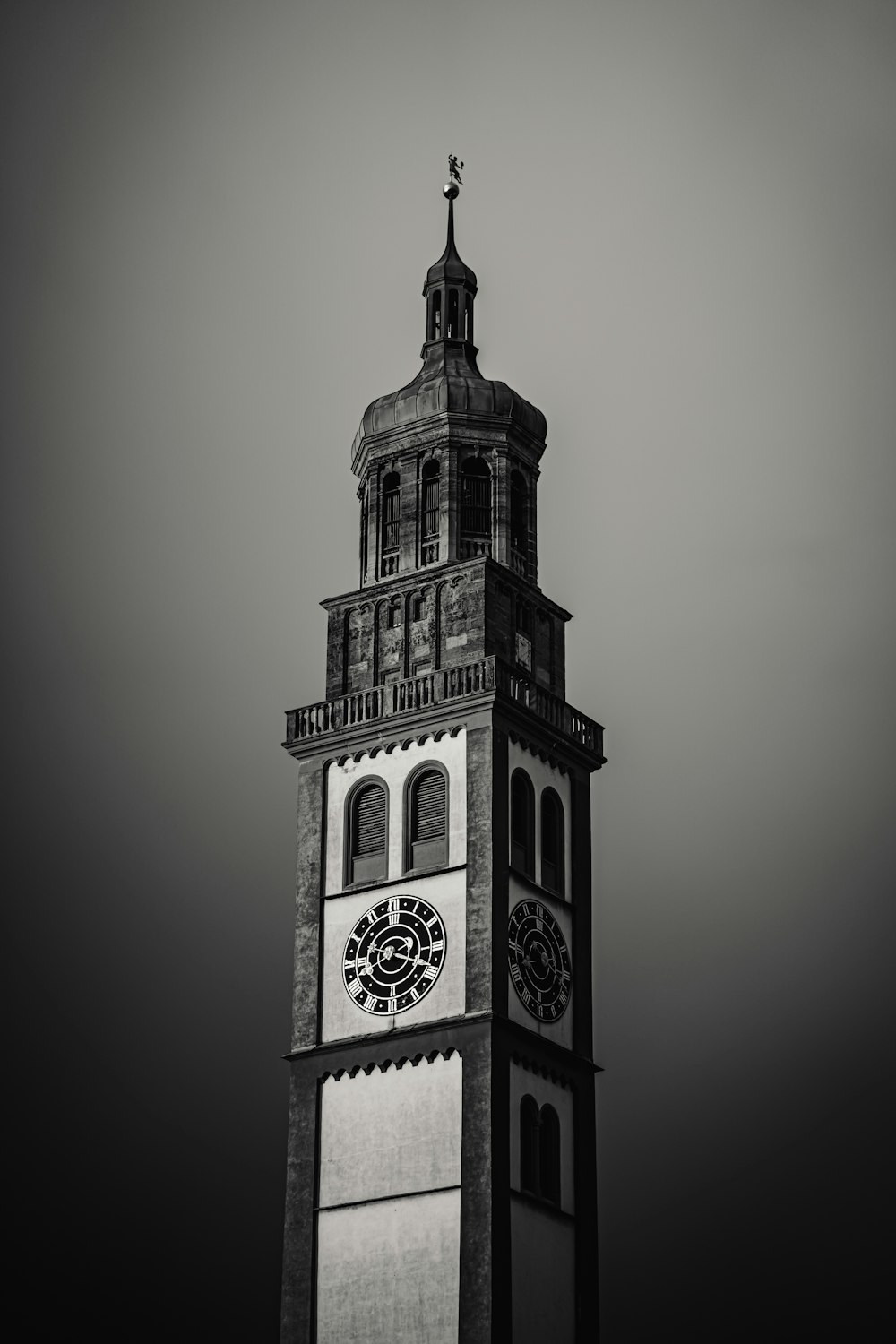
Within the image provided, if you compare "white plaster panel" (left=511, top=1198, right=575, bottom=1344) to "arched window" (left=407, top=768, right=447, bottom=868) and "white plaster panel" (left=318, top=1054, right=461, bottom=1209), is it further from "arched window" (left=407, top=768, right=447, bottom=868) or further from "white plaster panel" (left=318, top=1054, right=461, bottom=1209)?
"arched window" (left=407, top=768, right=447, bottom=868)

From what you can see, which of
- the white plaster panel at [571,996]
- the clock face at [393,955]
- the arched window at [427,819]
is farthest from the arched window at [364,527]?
the white plaster panel at [571,996]

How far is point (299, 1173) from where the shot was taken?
75.8 meters

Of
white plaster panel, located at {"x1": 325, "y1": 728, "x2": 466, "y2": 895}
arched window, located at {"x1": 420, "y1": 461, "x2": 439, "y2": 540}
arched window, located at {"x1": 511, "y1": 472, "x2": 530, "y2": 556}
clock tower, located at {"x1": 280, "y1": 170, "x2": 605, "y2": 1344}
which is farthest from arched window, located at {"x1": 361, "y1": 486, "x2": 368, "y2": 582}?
white plaster panel, located at {"x1": 325, "y1": 728, "x2": 466, "y2": 895}

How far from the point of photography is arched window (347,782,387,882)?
259 feet

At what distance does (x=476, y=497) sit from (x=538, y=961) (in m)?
15.6

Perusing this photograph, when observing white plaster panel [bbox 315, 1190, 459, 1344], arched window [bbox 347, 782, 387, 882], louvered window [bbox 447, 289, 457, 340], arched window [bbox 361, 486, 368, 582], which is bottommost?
white plaster panel [bbox 315, 1190, 459, 1344]

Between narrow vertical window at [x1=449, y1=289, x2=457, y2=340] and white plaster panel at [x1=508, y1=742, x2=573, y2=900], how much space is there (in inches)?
635

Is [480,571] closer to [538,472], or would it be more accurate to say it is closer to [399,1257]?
[538,472]

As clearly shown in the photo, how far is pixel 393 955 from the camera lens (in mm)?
77250

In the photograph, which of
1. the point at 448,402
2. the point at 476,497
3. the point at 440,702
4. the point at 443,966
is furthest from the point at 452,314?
the point at 443,966

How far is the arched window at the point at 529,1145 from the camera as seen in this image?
245ft

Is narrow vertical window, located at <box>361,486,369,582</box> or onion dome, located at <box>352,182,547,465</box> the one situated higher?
onion dome, located at <box>352,182,547,465</box>

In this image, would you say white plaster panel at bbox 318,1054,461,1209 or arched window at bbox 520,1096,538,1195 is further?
arched window at bbox 520,1096,538,1195

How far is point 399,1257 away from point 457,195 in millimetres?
37413
